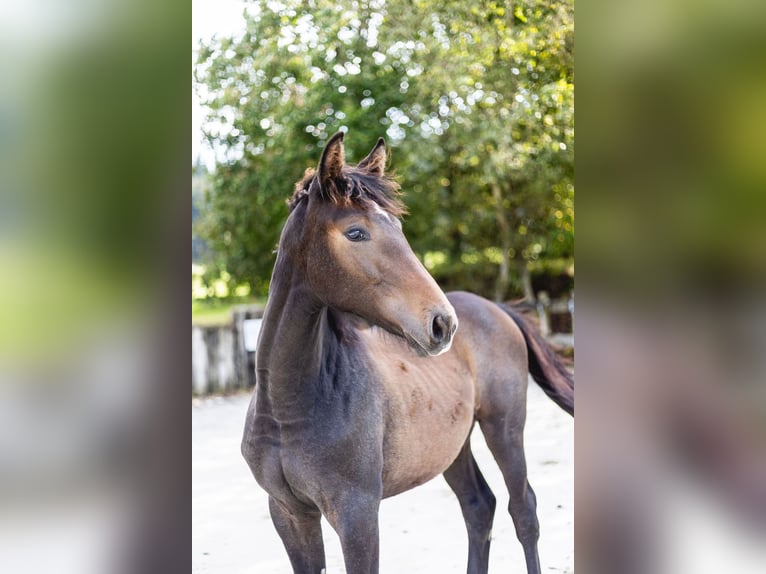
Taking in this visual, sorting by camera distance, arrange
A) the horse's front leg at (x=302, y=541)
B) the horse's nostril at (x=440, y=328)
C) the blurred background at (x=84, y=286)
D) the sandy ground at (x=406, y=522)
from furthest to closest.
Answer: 1. the sandy ground at (x=406, y=522)
2. the horse's front leg at (x=302, y=541)
3. the horse's nostril at (x=440, y=328)
4. the blurred background at (x=84, y=286)

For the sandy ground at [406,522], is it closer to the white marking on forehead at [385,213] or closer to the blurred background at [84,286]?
the white marking on forehead at [385,213]

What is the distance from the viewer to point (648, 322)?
776 millimetres

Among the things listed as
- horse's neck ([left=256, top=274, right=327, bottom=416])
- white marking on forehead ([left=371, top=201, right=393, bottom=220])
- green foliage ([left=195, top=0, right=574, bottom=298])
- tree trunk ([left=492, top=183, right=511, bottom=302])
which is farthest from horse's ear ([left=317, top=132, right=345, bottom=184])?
tree trunk ([left=492, top=183, right=511, bottom=302])

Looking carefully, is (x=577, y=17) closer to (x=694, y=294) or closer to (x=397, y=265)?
(x=694, y=294)

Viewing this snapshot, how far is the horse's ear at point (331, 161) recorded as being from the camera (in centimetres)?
167

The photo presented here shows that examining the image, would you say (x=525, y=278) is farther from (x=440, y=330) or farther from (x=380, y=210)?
(x=440, y=330)

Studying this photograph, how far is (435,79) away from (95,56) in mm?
6550

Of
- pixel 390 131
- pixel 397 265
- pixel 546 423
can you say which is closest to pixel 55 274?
pixel 397 265

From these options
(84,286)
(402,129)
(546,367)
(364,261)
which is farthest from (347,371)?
(402,129)

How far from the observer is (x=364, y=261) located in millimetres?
1721

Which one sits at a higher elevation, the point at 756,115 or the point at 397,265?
the point at 756,115

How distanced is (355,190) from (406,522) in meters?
2.88

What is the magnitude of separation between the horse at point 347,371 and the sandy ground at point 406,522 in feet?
4.53

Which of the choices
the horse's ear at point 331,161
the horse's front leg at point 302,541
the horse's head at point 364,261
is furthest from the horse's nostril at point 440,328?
the horse's front leg at point 302,541
